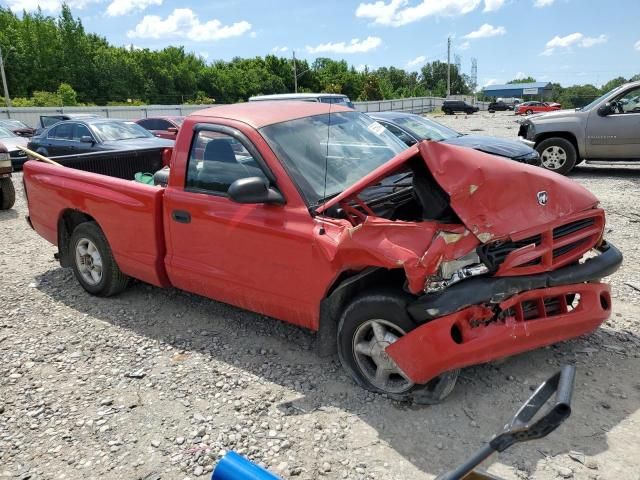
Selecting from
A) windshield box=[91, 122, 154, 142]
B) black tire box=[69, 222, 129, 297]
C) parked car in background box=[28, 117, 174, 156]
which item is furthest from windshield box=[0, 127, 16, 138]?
black tire box=[69, 222, 129, 297]

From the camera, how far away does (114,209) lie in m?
4.68

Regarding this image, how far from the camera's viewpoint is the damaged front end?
112 inches

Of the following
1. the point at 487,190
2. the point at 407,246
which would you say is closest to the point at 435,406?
the point at 407,246

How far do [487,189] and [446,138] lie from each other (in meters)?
7.29

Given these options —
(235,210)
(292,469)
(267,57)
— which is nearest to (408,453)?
(292,469)

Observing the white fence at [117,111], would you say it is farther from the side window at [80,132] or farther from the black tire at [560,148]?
the side window at [80,132]

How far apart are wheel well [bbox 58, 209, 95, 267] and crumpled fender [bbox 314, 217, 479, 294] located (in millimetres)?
3402

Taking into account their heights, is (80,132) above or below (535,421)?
above

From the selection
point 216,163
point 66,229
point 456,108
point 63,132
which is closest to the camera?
point 216,163

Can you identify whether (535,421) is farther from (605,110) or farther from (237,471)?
(605,110)

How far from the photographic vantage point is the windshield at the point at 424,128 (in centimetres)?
976

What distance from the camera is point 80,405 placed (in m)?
3.45

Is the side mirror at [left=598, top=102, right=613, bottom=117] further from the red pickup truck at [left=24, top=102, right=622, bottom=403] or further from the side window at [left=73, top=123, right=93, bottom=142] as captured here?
the side window at [left=73, top=123, right=93, bottom=142]

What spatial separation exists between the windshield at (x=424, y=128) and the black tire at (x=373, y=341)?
6867 mm
